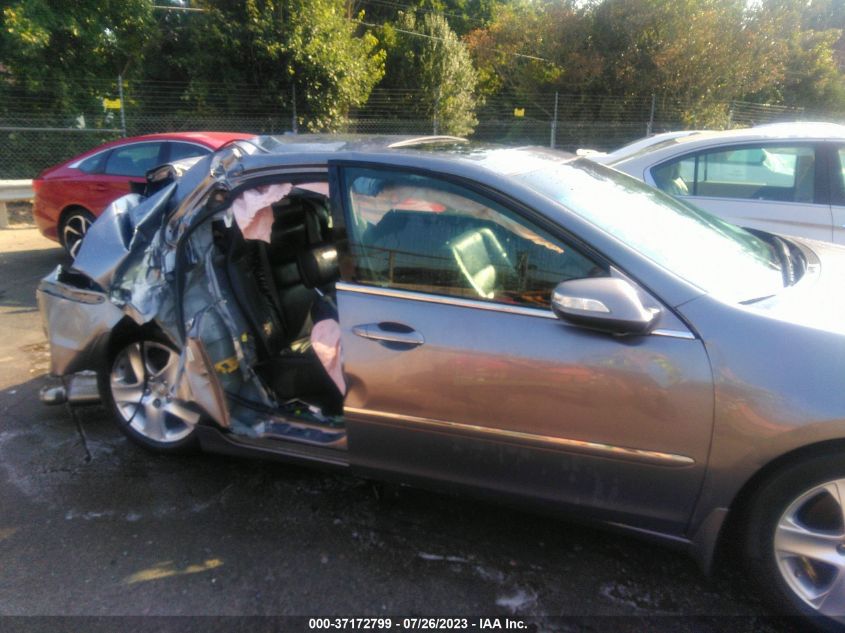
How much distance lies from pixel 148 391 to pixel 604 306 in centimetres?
262

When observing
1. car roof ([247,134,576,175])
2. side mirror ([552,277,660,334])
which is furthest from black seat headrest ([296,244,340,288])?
side mirror ([552,277,660,334])

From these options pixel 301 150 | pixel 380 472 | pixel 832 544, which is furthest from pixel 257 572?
pixel 832 544

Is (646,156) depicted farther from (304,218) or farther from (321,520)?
(321,520)

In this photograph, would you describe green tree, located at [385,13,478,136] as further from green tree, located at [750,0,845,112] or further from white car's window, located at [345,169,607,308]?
white car's window, located at [345,169,607,308]

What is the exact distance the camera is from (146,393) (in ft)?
12.5

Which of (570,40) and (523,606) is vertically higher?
(570,40)

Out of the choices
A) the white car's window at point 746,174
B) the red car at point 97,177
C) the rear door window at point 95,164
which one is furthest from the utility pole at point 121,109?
the white car's window at point 746,174

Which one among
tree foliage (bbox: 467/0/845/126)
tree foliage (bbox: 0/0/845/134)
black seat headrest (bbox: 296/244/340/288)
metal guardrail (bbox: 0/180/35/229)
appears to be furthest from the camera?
tree foliage (bbox: 467/0/845/126)

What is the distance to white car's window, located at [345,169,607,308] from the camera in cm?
266

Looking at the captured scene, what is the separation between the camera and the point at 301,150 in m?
3.15

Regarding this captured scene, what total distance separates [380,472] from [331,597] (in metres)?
0.54

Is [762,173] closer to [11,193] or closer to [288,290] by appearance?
[288,290]

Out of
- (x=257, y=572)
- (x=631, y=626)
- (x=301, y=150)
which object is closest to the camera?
(x=631, y=626)

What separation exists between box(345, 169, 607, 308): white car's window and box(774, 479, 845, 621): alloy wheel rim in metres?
1.06
